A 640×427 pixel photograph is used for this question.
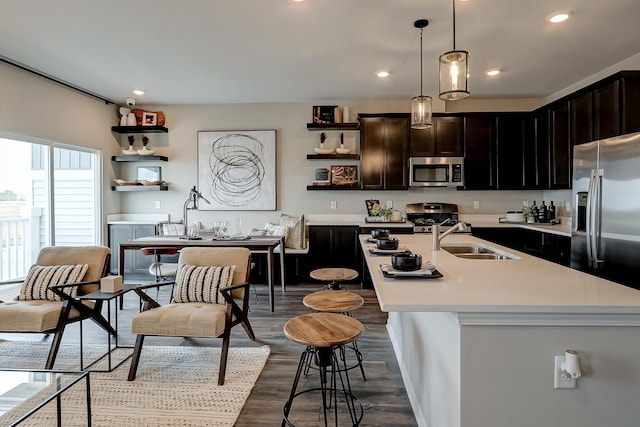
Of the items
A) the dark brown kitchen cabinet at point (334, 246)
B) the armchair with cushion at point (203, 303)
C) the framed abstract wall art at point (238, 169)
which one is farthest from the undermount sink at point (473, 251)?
the framed abstract wall art at point (238, 169)

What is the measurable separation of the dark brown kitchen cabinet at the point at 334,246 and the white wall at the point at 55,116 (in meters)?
3.14

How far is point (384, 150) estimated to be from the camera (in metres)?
5.54

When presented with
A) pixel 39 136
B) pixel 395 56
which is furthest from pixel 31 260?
pixel 395 56

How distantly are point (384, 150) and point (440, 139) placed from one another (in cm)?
81

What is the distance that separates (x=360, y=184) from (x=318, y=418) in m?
3.88

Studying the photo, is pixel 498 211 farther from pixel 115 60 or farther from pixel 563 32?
pixel 115 60

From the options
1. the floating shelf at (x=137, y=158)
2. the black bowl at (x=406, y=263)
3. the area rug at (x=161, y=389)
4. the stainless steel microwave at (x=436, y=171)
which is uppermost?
the floating shelf at (x=137, y=158)

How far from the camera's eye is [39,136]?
446 centimetres

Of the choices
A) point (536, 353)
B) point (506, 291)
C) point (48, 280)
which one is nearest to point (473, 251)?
point (506, 291)

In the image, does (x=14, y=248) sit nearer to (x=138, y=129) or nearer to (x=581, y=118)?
(x=138, y=129)

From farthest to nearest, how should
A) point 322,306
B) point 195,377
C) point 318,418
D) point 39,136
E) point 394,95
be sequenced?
point 394,95 → point 39,136 → point 195,377 → point 322,306 → point 318,418

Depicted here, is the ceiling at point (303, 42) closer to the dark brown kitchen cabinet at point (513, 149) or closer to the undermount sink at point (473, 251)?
the dark brown kitchen cabinet at point (513, 149)

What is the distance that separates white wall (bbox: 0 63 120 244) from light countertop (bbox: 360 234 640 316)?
4.31 metres

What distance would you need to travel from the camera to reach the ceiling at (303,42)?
294cm
